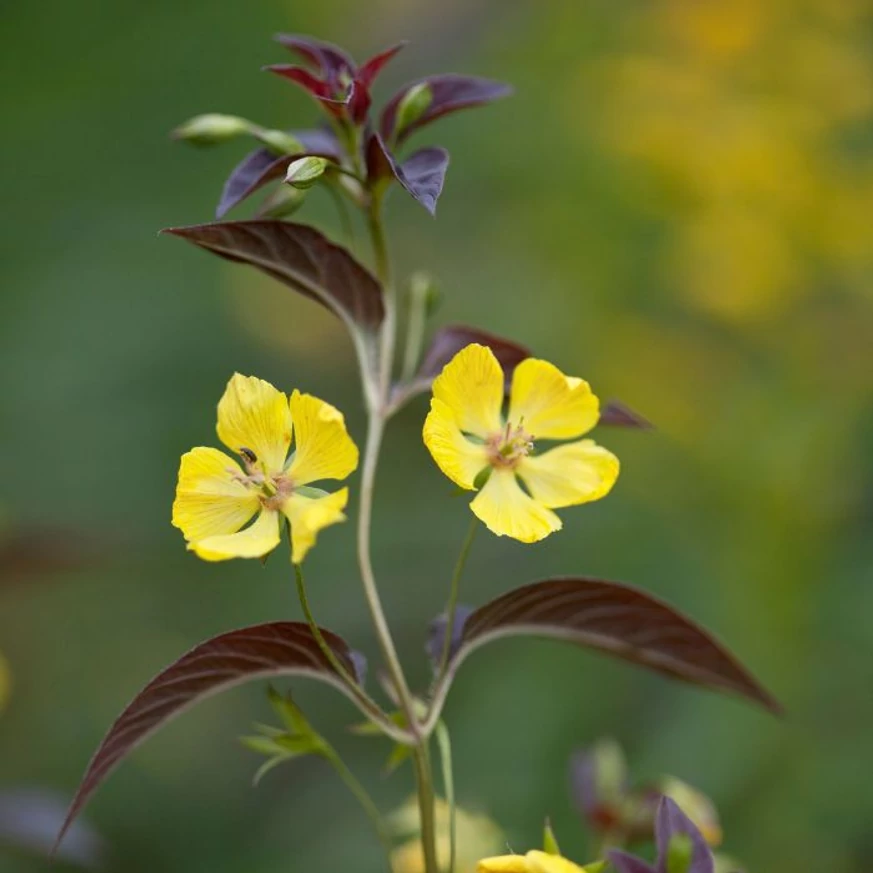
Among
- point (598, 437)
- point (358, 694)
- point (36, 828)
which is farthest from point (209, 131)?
point (598, 437)

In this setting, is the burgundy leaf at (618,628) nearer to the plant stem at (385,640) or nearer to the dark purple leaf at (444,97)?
the plant stem at (385,640)

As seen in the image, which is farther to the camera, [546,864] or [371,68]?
[371,68]

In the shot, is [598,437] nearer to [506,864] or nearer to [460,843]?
[460,843]

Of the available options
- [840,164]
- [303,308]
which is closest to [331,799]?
[303,308]

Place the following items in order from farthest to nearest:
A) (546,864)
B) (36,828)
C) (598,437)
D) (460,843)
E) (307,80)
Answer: (598,437) < (36,828) < (460,843) < (307,80) < (546,864)

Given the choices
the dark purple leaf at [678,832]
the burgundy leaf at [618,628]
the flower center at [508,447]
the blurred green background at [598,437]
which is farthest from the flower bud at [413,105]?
the blurred green background at [598,437]

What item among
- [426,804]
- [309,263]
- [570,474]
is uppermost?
[309,263]
